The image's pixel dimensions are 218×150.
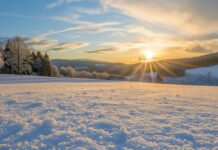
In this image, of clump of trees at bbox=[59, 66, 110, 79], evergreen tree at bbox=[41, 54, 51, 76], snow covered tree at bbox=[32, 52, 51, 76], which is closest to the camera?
snow covered tree at bbox=[32, 52, 51, 76]

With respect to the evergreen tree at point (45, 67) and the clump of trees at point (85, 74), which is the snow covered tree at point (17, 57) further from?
the clump of trees at point (85, 74)

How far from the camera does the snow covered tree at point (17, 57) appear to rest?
38531 millimetres

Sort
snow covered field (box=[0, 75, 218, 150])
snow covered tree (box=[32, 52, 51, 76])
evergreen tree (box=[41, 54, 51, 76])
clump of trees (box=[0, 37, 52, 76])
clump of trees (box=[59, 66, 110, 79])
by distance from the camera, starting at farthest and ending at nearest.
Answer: clump of trees (box=[59, 66, 110, 79]) → evergreen tree (box=[41, 54, 51, 76]) → snow covered tree (box=[32, 52, 51, 76]) → clump of trees (box=[0, 37, 52, 76]) → snow covered field (box=[0, 75, 218, 150])

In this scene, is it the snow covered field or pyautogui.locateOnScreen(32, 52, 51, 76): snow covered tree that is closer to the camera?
the snow covered field

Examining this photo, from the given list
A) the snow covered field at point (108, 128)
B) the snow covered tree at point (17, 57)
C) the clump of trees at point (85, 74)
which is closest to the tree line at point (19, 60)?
the snow covered tree at point (17, 57)

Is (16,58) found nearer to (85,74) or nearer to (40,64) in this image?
(40,64)

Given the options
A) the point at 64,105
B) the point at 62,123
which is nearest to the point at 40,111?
the point at 64,105

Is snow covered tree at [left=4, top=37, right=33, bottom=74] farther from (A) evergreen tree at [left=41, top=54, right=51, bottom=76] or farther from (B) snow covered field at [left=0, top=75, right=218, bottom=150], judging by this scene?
(B) snow covered field at [left=0, top=75, right=218, bottom=150]

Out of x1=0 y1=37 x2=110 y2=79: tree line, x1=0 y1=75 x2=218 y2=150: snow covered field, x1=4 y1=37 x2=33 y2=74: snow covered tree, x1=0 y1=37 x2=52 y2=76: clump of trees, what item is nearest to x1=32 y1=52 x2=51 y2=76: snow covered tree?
x1=0 y1=37 x2=110 y2=79: tree line

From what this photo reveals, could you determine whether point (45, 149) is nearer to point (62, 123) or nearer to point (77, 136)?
point (77, 136)

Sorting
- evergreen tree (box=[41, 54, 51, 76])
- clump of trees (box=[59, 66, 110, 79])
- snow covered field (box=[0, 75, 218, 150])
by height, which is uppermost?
evergreen tree (box=[41, 54, 51, 76])

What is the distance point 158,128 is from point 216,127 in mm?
1335

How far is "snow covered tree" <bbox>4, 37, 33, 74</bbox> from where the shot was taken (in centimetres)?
3853

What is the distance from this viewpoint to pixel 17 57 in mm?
38531
